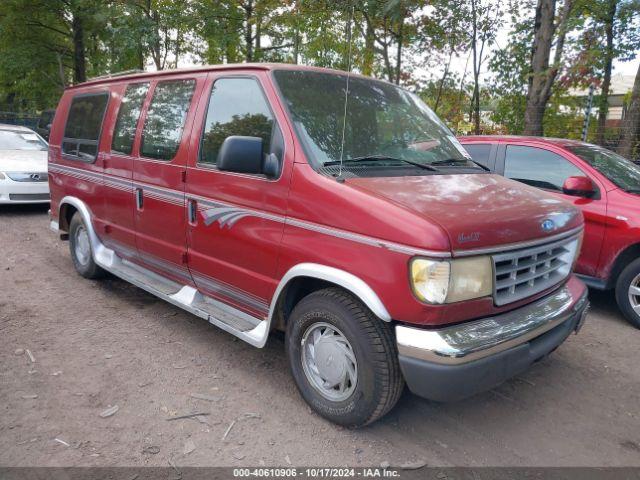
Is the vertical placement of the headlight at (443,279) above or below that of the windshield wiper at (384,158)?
below

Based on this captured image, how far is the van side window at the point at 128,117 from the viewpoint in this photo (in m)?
4.55

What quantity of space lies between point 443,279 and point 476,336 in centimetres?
38

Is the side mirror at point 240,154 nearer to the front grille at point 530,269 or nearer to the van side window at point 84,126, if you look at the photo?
the front grille at point 530,269

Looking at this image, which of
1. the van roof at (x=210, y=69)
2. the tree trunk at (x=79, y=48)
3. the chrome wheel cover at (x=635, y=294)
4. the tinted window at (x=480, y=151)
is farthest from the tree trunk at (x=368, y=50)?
the tree trunk at (x=79, y=48)

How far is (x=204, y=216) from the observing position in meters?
3.71

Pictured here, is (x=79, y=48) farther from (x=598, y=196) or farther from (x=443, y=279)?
(x=443, y=279)

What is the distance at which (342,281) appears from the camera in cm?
274

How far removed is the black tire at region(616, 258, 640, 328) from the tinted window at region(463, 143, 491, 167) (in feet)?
6.56

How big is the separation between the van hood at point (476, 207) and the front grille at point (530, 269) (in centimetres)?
9

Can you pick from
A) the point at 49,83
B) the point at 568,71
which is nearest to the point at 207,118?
the point at 568,71

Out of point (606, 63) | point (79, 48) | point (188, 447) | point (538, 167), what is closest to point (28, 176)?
point (188, 447)

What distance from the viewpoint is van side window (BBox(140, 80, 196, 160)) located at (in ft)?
13.1

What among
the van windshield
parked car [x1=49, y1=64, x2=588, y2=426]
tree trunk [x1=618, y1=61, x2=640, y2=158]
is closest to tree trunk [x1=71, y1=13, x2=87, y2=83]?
parked car [x1=49, y1=64, x2=588, y2=426]

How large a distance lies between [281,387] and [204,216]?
1376mm
